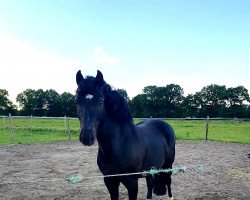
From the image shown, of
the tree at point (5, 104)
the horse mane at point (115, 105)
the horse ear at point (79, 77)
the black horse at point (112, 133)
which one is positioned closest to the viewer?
the black horse at point (112, 133)

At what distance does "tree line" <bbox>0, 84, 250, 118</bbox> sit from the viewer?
78.9 m

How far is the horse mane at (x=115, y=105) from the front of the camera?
3.52 meters

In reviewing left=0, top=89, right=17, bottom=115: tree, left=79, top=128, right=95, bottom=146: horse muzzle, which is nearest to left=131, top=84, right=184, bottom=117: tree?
left=0, top=89, right=17, bottom=115: tree

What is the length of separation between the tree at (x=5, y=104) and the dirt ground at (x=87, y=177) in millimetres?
70390

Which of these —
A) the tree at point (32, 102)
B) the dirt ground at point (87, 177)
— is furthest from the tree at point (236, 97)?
the dirt ground at point (87, 177)

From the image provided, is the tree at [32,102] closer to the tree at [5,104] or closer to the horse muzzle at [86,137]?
the tree at [5,104]

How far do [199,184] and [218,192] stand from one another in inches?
30.3

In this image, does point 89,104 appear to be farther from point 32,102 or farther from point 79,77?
point 32,102

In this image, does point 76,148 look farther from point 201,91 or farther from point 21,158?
point 201,91

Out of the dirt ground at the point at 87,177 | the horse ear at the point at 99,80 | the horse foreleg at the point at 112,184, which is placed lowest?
the dirt ground at the point at 87,177

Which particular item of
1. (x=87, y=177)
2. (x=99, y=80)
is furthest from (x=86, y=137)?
(x=87, y=177)

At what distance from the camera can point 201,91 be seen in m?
91.0

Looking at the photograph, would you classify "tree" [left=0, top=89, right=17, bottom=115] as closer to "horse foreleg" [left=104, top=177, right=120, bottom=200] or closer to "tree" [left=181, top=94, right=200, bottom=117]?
"tree" [left=181, top=94, right=200, bottom=117]

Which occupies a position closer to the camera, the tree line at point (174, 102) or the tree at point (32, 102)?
A: the tree at point (32, 102)
